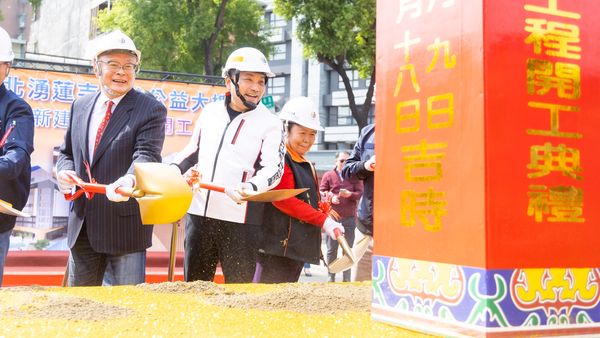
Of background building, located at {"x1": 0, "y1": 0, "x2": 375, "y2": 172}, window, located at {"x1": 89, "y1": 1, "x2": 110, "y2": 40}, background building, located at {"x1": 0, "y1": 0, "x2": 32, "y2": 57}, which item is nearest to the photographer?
background building, located at {"x1": 0, "y1": 0, "x2": 375, "y2": 172}

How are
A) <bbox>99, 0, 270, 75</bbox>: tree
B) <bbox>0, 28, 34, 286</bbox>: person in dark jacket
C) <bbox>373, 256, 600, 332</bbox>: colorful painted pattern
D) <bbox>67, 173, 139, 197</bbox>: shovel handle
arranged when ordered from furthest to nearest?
<bbox>99, 0, 270, 75</bbox>: tree < <bbox>0, 28, 34, 286</bbox>: person in dark jacket < <bbox>67, 173, 139, 197</bbox>: shovel handle < <bbox>373, 256, 600, 332</bbox>: colorful painted pattern

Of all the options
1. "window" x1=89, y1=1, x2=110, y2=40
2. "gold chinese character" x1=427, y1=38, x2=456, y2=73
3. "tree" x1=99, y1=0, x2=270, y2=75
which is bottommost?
"gold chinese character" x1=427, y1=38, x2=456, y2=73

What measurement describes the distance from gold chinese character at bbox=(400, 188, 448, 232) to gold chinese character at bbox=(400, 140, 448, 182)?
0.02m

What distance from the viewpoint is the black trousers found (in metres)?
2.91

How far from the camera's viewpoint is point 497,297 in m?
0.96

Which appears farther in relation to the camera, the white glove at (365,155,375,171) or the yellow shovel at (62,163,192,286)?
the white glove at (365,155,375,171)

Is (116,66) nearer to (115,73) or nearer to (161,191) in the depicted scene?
(115,73)

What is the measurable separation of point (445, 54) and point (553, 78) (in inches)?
6.9

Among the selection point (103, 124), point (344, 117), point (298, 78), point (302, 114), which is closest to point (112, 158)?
point (103, 124)

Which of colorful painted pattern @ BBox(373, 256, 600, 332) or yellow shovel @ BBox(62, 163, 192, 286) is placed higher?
yellow shovel @ BBox(62, 163, 192, 286)

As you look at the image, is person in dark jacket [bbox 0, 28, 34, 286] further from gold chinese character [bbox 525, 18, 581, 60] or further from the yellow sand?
gold chinese character [bbox 525, 18, 581, 60]

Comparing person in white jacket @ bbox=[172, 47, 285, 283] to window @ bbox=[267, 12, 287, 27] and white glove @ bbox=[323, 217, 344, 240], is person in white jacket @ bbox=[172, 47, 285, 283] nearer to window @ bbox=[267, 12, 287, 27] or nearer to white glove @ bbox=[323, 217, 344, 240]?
white glove @ bbox=[323, 217, 344, 240]

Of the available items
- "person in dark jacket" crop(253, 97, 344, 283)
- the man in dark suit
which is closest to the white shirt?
the man in dark suit

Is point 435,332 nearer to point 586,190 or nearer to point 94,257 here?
point 586,190
